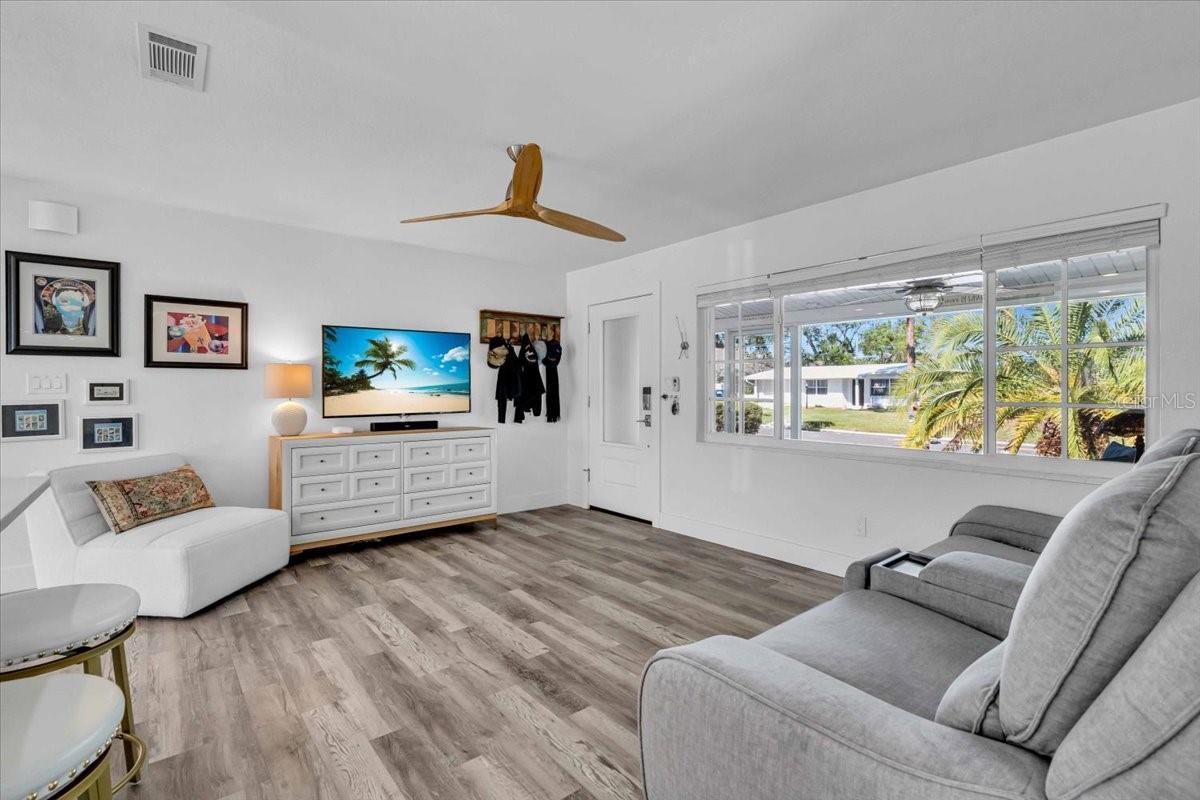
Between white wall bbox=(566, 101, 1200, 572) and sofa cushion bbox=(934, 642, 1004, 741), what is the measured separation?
2292 millimetres

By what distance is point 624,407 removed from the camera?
5.25m

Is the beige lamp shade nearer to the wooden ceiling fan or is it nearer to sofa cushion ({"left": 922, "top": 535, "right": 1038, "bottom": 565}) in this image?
the wooden ceiling fan

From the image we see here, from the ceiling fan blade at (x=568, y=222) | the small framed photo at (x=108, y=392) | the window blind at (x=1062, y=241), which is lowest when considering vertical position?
the small framed photo at (x=108, y=392)

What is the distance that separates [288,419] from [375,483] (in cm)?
76

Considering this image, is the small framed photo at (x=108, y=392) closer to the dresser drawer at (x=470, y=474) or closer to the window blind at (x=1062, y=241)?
the dresser drawer at (x=470, y=474)

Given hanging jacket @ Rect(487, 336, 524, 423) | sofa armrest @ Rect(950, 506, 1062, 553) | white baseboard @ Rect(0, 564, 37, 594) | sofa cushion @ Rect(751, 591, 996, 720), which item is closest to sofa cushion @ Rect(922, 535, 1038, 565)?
sofa armrest @ Rect(950, 506, 1062, 553)

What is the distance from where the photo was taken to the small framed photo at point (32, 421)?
10.6 feet

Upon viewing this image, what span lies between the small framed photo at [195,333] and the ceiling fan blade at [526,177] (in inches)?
101

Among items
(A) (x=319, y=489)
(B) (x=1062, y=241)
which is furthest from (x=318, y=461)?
(B) (x=1062, y=241)

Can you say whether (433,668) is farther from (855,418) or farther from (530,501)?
(855,418)

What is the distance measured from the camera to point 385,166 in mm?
3025

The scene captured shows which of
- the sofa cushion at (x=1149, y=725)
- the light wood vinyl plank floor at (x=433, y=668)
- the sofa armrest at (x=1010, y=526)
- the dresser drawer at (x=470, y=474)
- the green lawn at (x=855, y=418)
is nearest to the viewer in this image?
the sofa cushion at (x=1149, y=725)

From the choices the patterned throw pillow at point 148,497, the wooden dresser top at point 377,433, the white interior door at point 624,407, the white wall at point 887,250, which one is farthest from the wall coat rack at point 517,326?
the patterned throw pillow at point 148,497

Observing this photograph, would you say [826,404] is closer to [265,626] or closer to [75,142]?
[265,626]
